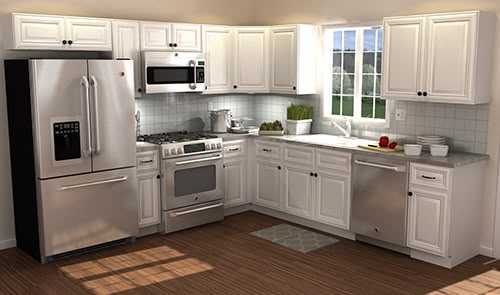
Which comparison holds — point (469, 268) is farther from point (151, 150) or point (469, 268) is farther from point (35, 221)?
point (35, 221)

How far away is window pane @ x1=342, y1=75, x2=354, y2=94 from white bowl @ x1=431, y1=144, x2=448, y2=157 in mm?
1475

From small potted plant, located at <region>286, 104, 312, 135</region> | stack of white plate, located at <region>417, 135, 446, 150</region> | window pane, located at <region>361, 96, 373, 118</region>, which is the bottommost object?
stack of white plate, located at <region>417, 135, 446, 150</region>

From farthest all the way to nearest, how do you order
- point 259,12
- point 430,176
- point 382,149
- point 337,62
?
point 259,12 < point 337,62 < point 382,149 < point 430,176

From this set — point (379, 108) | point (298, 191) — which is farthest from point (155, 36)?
point (379, 108)

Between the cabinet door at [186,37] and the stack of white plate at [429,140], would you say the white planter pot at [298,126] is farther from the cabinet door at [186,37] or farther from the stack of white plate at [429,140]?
the stack of white plate at [429,140]

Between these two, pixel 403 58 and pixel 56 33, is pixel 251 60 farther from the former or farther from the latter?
pixel 56 33

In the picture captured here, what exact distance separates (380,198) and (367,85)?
4.73ft

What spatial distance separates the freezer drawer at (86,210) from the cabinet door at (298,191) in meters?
1.69

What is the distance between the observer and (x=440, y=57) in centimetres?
489

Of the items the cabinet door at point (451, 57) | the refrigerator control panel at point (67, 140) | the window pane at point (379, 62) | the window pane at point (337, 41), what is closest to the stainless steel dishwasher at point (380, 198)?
the cabinet door at point (451, 57)

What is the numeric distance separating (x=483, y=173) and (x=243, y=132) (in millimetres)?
2768

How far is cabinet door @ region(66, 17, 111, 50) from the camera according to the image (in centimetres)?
521


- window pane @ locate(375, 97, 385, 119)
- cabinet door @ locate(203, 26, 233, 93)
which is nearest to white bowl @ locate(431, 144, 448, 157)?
window pane @ locate(375, 97, 385, 119)

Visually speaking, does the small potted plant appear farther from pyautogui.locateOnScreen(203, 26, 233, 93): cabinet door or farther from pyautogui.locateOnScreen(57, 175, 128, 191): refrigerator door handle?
pyautogui.locateOnScreen(57, 175, 128, 191): refrigerator door handle
